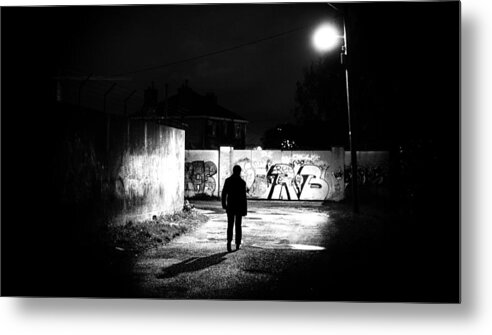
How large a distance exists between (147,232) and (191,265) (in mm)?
2056

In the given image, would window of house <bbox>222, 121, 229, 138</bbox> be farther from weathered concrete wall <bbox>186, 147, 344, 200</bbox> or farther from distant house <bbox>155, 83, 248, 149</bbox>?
weathered concrete wall <bbox>186, 147, 344, 200</bbox>

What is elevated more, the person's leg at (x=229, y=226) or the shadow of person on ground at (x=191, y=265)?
the person's leg at (x=229, y=226)

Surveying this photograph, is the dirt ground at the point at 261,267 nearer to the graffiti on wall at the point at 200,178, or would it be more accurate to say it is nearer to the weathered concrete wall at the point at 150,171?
the weathered concrete wall at the point at 150,171

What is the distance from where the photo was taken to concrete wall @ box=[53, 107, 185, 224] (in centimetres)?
680

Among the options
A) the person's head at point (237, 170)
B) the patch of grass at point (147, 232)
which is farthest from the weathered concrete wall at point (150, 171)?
the person's head at point (237, 170)

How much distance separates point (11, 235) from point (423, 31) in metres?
5.46

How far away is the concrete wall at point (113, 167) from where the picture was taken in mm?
6805

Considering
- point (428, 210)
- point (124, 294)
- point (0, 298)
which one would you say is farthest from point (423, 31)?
point (0, 298)

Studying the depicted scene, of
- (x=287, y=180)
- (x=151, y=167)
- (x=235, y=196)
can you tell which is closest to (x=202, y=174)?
(x=287, y=180)

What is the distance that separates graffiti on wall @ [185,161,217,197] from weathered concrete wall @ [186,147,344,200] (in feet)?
0.82

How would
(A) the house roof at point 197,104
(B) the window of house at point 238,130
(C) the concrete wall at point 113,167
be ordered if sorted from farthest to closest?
(B) the window of house at point 238,130, (A) the house roof at point 197,104, (C) the concrete wall at point 113,167

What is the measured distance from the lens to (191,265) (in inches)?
252

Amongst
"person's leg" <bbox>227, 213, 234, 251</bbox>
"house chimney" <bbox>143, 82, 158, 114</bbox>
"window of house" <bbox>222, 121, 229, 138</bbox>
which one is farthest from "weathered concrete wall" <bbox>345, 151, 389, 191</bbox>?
"window of house" <bbox>222, 121, 229, 138</bbox>

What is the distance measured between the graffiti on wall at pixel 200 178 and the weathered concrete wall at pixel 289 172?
25 cm
